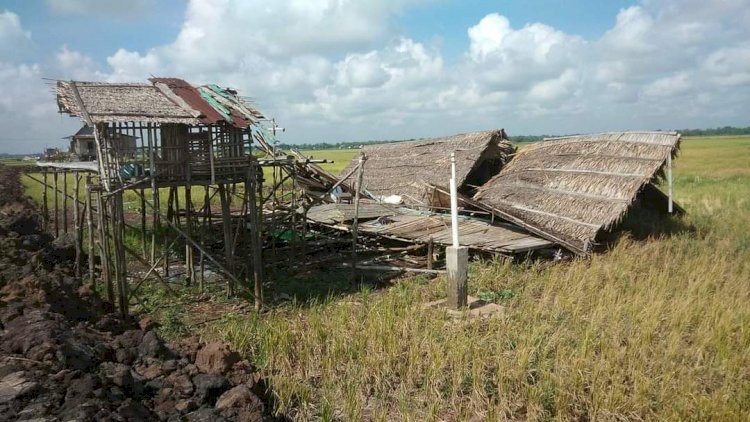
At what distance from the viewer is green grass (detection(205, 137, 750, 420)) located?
4.90 metres

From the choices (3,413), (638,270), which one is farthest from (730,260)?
(3,413)

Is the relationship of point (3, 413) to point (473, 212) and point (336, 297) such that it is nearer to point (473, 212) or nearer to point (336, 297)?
point (336, 297)

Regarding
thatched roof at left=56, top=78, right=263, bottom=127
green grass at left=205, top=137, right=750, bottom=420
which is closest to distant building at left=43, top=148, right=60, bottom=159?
thatched roof at left=56, top=78, right=263, bottom=127

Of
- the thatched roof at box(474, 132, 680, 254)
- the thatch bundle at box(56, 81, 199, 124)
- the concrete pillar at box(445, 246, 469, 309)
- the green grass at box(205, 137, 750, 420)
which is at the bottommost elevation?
the green grass at box(205, 137, 750, 420)

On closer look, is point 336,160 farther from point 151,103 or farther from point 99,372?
point 99,372

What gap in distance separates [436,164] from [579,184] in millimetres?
5041

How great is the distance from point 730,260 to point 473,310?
5.11 m

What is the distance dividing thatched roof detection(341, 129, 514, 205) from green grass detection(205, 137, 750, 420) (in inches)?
255

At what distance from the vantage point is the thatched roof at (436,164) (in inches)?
583

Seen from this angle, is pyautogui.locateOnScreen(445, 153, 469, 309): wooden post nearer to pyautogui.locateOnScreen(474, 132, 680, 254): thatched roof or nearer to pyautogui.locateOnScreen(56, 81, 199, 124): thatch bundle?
pyautogui.locateOnScreen(474, 132, 680, 254): thatched roof

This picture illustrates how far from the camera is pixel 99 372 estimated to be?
488 centimetres

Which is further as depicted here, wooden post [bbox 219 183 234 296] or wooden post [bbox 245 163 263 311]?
wooden post [bbox 219 183 234 296]

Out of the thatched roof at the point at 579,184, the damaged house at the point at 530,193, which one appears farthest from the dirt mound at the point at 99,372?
the thatched roof at the point at 579,184

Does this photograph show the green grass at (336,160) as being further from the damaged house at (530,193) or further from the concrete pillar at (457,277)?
the concrete pillar at (457,277)
